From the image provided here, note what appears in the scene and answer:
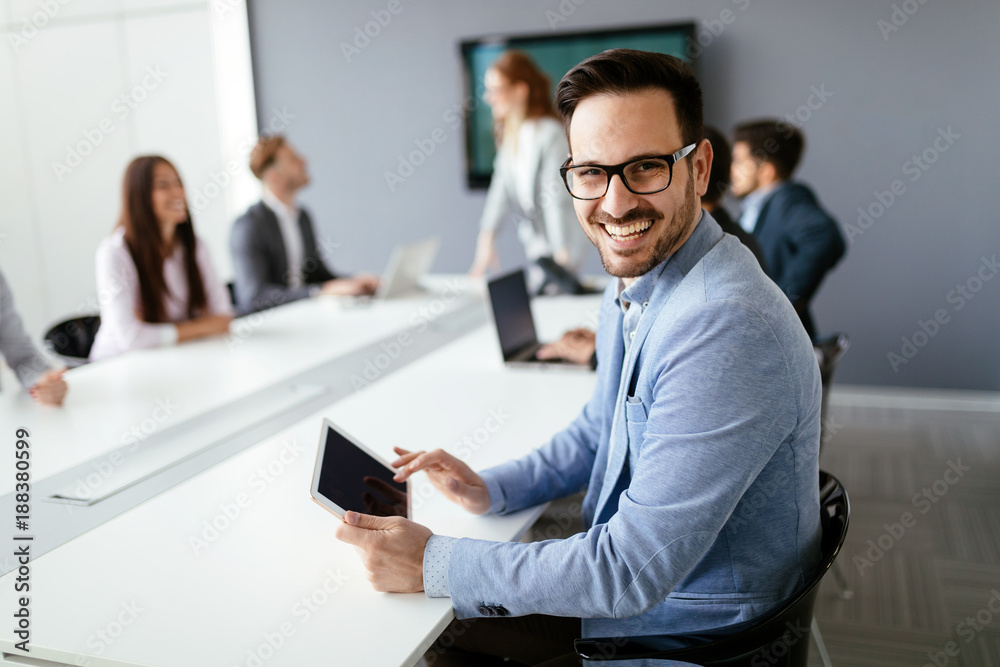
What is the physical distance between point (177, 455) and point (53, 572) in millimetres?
528

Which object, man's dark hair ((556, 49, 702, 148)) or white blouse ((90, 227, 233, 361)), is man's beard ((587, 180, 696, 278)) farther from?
white blouse ((90, 227, 233, 361))

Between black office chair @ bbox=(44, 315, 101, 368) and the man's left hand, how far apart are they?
2.02 m

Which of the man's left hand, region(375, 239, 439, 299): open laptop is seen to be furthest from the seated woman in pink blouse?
the man's left hand

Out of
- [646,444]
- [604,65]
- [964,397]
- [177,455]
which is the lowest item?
[964,397]

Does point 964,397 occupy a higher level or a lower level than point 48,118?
lower

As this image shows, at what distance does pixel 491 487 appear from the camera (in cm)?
156

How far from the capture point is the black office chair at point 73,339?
288 cm

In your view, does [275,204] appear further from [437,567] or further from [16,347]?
[437,567]

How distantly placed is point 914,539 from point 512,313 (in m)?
1.73

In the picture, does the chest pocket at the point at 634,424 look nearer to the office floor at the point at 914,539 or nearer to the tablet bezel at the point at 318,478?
the tablet bezel at the point at 318,478

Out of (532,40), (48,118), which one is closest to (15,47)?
(48,118)

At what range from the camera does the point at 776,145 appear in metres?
3.51

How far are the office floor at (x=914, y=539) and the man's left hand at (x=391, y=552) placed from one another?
3.09 ft

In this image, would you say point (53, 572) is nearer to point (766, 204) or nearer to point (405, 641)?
point (405, 641)
